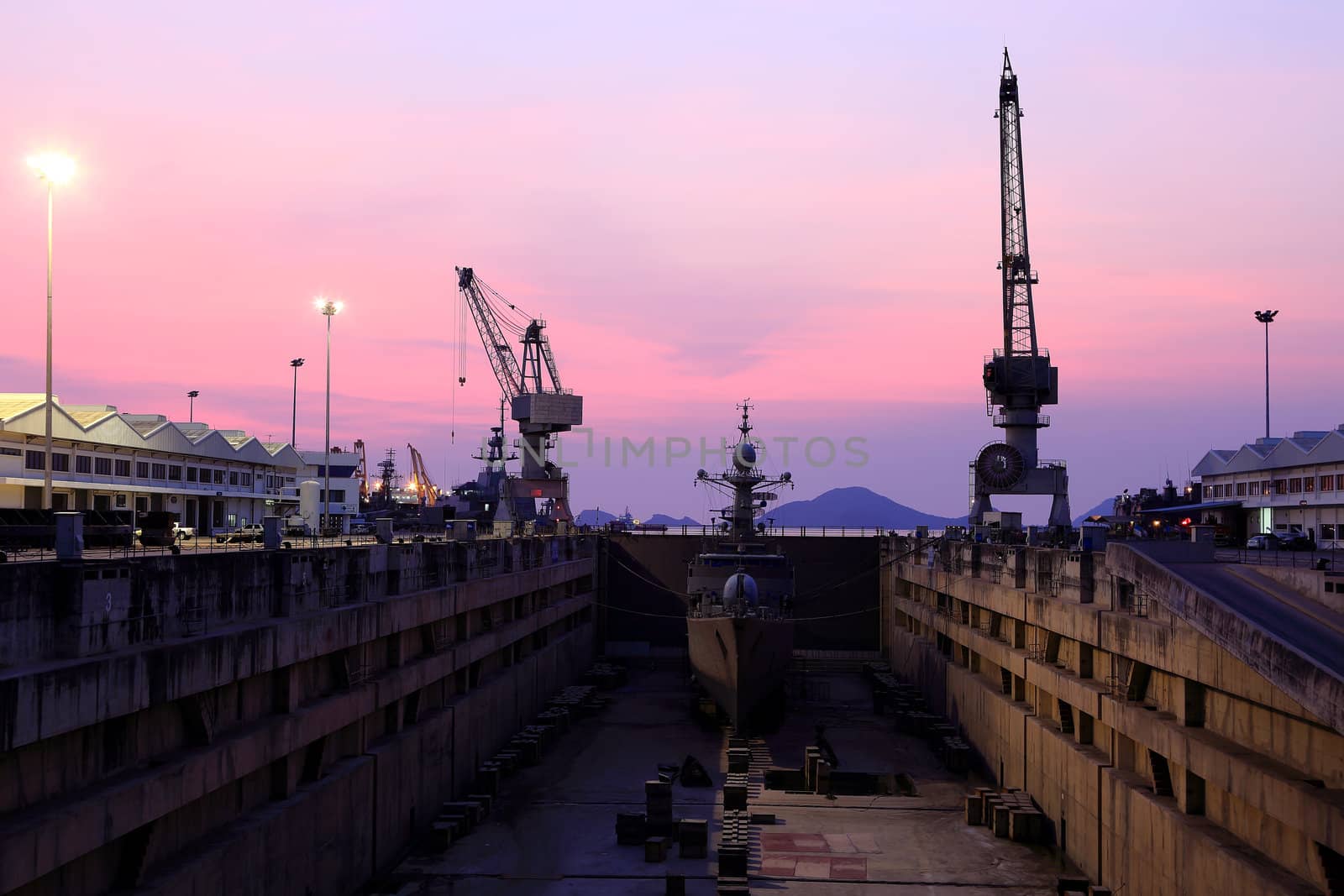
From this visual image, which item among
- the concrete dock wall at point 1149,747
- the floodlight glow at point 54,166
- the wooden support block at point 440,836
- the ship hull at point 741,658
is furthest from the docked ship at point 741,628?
the floodlight glow at point 54,166

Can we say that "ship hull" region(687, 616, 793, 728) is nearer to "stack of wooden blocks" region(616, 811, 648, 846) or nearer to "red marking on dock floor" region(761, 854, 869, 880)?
"stack of wooden blocks" region(616, 811, 648, 846)

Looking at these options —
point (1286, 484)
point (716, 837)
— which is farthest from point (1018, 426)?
point (716, 837)

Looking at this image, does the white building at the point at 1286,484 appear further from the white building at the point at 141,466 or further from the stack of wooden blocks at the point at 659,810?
the white building at the point at 141,466

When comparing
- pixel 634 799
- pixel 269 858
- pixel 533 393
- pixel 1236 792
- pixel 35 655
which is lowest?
pixel 634 799

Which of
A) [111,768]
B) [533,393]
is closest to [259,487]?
[533,393]

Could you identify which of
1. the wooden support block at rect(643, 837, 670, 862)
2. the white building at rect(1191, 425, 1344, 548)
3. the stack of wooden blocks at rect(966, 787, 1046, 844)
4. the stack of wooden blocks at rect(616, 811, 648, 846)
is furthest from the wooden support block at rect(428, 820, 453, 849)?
the white building at rect(1191, 425, 1344, 548)

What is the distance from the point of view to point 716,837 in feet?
124

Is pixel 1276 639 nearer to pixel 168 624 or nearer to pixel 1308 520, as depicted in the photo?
pixel 168 624

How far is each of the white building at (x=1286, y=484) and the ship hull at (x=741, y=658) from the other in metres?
26.9

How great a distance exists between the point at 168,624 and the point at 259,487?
82721 mm

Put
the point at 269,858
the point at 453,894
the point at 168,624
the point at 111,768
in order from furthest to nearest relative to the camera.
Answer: the point at 453,894 → the point at 269,858 → the point at 168,624 → the point at 111,768

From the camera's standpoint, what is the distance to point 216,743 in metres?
24.6

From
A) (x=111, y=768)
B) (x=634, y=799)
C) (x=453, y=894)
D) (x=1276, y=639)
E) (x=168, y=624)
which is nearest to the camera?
(x=1276, y=639)

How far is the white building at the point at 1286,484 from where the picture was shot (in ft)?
207
